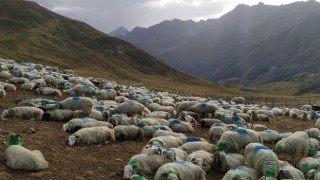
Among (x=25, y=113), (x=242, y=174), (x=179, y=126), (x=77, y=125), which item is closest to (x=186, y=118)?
(x=179, y=126)

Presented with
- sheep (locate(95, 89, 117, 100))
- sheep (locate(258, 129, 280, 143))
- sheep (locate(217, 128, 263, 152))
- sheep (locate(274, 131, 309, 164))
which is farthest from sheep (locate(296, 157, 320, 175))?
sheep (locate(95, 89, 117, 100))

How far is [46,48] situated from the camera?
12850cm

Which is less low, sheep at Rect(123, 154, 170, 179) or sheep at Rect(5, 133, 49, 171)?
sheep at Rect(5, 133, 49, 171)

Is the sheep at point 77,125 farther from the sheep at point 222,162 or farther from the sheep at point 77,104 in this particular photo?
the sheep at point 222,162

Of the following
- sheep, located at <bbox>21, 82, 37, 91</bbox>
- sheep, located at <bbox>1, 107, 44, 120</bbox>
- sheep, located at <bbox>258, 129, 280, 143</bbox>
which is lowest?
sheep, located at <bbox>258, 129, 280, 143</bbox>

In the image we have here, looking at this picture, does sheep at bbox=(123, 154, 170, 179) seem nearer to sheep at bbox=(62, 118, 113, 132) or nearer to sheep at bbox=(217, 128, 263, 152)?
sheep at bbox=(217, 128, 263, 152)

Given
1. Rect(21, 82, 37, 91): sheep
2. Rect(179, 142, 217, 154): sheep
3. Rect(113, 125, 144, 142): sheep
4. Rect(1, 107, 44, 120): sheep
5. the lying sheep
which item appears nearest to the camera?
the lying sheep

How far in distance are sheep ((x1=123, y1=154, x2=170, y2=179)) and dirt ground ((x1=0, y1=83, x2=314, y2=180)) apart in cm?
50

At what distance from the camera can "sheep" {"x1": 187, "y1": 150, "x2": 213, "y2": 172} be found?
1385 cm

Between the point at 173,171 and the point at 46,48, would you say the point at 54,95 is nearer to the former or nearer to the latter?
the point at 173,171

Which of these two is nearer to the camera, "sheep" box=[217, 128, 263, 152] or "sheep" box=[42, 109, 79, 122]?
"sheep" box=[217, 128, 263, 152]

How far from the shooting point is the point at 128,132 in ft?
60.6

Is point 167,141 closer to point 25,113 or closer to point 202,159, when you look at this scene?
A: point 202,159

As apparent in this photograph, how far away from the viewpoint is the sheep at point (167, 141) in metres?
16.0
